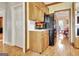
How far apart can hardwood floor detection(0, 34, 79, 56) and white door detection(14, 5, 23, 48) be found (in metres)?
0.12

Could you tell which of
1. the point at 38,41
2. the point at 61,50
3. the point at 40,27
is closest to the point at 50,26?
the point at 40,27

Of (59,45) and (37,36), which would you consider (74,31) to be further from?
(37,36)

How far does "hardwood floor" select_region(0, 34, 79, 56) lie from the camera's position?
6.70ft

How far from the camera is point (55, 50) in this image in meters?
2.07

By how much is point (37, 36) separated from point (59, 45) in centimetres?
41

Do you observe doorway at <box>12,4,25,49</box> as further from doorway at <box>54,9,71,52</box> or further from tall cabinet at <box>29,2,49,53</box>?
doorway at <box>54,9,71,52</box>

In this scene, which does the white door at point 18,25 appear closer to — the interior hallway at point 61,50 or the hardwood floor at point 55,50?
the hardwood floor at point 55,50

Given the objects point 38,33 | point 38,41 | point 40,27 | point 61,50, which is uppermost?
point 40,27

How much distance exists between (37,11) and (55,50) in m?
0.75

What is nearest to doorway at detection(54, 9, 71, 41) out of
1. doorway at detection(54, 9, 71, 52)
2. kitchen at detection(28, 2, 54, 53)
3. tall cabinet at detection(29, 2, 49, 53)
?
doorway at detection(54, 9, 71, 52)

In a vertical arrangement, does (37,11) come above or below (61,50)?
above

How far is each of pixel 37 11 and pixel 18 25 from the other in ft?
1.37

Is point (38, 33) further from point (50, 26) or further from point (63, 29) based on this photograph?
point (63, 29)

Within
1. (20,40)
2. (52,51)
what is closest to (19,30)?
(20,40)
